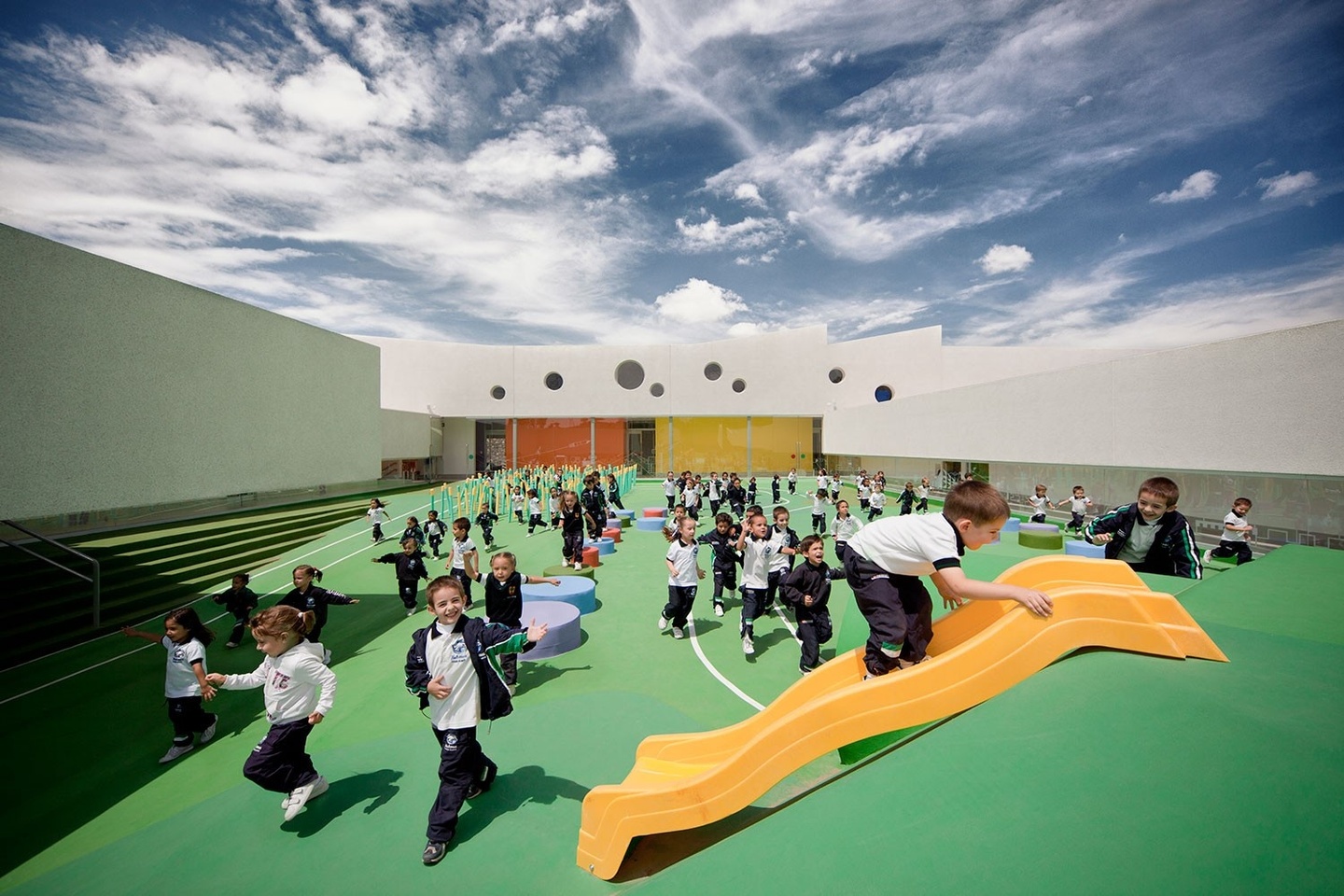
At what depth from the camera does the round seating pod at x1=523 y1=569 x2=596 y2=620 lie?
9219mm

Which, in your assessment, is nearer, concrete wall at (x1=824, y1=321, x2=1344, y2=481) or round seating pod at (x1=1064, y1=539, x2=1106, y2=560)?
concrete wall at (x1=824, y1=321, x2=1344, y2=481)

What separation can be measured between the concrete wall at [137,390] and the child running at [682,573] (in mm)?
6150

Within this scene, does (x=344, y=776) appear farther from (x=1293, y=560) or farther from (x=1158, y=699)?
(x=1293, y=560)

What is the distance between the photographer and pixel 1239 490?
38.2ft

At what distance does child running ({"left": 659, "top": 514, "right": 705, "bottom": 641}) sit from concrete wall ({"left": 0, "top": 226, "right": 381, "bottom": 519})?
615 centimetres

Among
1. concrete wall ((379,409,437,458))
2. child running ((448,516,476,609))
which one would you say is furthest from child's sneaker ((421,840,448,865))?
concrete wall ((379,409,437,458))

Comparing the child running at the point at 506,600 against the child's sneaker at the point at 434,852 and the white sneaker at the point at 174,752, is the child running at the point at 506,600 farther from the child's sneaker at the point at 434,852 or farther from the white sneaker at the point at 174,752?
the white sneaker at the point at 174,752

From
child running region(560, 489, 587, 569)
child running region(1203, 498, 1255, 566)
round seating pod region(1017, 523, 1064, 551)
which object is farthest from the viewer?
round seating pod region(1017, 523, 1064, 551)

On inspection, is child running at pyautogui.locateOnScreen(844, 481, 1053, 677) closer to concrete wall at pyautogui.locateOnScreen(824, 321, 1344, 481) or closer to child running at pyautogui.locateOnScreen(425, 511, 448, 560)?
concrete wall at pyautogui.locateOnScreen(824, 321, 1344, 481)

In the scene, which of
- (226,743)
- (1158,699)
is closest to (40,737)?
(226,743)

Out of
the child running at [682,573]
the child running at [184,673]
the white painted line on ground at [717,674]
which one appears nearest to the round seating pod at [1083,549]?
the white painted line on ground at [717,674]

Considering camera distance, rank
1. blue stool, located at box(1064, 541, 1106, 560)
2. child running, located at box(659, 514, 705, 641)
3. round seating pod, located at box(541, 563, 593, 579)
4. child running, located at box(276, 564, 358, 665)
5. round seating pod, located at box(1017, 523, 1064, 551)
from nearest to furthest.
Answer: child running, located at box(276, 564, 358, 665) < child running, located at box(659, 514, 705, 641) < round seating pod, located at box(541, 563, 593, 579) < blue stool, located at box(1064, 541, 1106, 560) < round seating pod, located at box(1017, 523, 1064, 551)

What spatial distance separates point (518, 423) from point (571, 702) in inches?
1392

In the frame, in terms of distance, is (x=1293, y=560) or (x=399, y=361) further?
(x=399, y=361)
